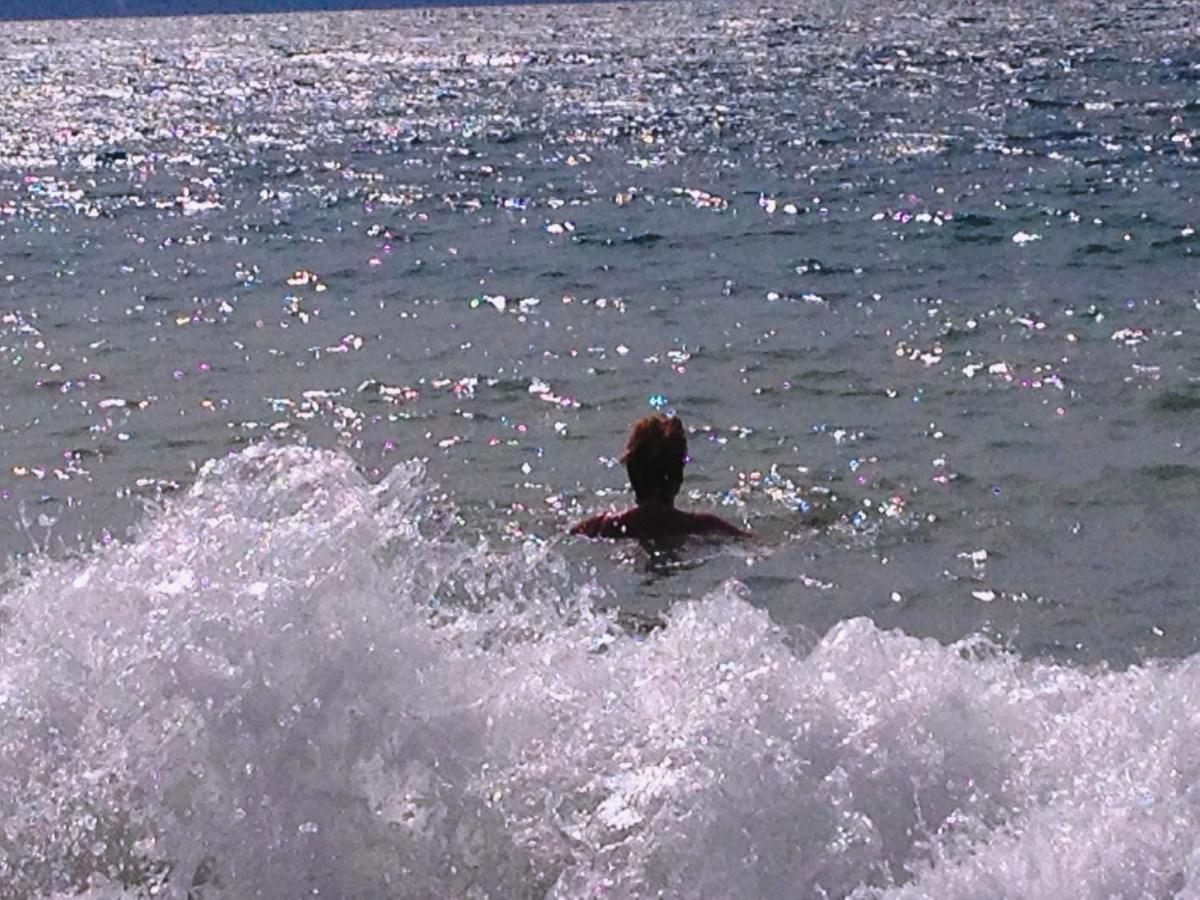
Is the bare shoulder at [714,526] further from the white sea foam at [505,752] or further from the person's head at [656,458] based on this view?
the white sea foam at [505,752]

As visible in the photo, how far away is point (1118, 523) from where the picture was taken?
1327cm

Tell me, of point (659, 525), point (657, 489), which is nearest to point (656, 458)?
point (657, 489)

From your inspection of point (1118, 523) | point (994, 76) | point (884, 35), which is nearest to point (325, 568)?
point (1118, 523)

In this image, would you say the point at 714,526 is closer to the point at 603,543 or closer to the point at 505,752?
the point at 603,543

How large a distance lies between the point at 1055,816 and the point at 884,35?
8528 cm

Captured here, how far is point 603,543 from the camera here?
42.6 ft

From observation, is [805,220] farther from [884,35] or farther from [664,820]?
[884,35]

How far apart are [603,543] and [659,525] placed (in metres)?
0.45

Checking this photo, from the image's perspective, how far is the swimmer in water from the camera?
12.6 metres

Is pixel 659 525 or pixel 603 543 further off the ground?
pixel 659 525

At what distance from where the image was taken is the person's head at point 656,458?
1256 centimetres

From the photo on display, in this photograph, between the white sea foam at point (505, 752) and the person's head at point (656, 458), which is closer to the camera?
the white sea foam at point (505, 752)

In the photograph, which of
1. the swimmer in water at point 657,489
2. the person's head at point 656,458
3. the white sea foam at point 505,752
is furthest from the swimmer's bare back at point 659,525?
the white sea foam at point 505,752

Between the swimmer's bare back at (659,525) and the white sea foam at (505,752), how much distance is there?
4144 millimetres
